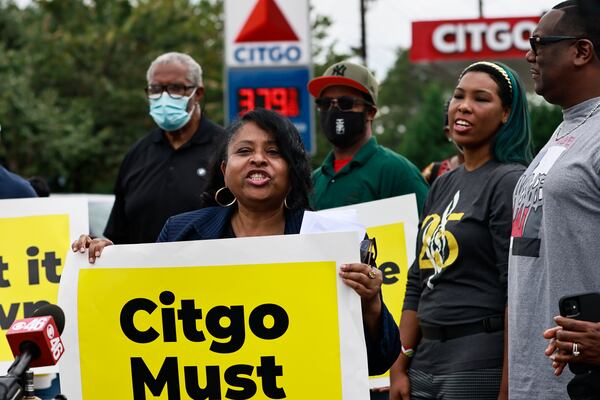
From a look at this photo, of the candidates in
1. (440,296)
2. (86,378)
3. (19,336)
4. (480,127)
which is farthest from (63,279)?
(480,127)

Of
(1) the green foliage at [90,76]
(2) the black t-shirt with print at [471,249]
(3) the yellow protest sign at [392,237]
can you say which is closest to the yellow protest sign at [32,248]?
(3) the yellow protest sign at [392,237]

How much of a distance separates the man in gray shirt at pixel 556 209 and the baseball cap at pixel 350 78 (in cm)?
198

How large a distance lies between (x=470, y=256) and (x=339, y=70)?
184 cm

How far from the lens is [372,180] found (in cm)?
604

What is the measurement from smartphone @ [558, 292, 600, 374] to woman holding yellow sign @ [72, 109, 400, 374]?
693 mm

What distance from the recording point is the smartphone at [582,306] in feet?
11.9

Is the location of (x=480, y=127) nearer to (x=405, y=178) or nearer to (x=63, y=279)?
(x=405, y=178)

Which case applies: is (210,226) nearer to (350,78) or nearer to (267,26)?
(350,78)

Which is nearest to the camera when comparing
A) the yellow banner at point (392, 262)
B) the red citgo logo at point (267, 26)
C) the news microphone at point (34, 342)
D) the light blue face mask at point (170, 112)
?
the news microphone at point (34, 342)

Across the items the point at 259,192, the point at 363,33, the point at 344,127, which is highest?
the point at 363,33

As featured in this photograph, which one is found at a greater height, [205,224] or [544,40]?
[544,40]

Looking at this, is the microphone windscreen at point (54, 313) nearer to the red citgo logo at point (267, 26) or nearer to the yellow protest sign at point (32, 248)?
the yellow protest sign at point (32, 248)

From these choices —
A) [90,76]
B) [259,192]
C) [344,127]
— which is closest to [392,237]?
[344,127]

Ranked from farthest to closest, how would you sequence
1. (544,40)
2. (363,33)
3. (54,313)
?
(363,33) → (544,40) → (54,313)
